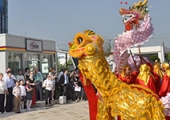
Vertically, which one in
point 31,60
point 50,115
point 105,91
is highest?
point 31,60

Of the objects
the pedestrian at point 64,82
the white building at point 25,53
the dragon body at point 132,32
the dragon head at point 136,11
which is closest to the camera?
the dragon body at point 132,32

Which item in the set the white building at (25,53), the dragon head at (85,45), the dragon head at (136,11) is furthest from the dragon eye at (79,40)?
the white building at (25,53)

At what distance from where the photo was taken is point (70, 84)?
36.4 ft

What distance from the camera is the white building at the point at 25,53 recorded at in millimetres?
11141

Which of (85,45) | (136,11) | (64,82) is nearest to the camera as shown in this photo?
(85,45)

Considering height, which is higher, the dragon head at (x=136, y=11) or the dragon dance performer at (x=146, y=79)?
the dragon head at (x=136, y=11)

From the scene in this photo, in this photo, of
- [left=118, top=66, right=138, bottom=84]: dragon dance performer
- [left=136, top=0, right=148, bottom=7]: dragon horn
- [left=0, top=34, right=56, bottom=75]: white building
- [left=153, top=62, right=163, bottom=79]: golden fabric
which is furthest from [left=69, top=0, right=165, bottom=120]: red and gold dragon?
[left=0, top=34, right=56, bottom=75]: white building

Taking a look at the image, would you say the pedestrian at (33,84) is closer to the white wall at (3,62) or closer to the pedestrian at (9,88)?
the pedestrian at (9,88)

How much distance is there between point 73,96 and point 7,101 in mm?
3693

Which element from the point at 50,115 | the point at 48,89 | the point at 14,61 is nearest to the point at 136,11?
the point at 50,115

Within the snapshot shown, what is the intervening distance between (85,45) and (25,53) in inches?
395

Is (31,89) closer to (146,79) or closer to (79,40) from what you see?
(146,79)

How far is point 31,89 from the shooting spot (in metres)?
8.81

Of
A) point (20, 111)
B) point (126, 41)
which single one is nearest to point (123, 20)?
point (126, 41)
